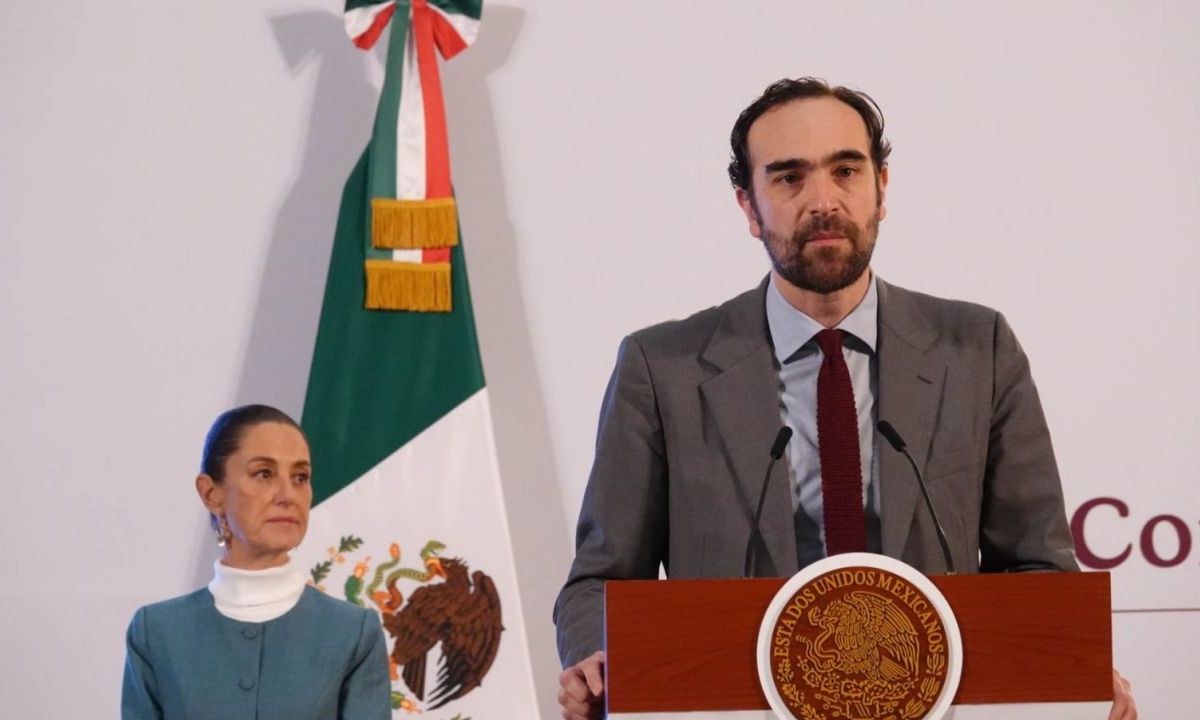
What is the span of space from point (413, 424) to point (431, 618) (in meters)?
0.57

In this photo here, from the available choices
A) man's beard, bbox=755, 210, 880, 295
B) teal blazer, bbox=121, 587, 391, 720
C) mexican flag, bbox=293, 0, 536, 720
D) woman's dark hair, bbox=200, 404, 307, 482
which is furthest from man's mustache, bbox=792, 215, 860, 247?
mexican flag, bbox=293, 0, 536, 720

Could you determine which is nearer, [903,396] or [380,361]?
[903,396]

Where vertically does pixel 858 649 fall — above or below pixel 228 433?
below

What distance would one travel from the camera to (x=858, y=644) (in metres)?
1.57

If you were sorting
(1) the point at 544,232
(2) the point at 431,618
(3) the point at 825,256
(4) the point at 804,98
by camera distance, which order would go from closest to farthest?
(3) the point at 825,256 < (4) the point at 804,98 < (2) the point at 431,618 < (1) the point at 544,232

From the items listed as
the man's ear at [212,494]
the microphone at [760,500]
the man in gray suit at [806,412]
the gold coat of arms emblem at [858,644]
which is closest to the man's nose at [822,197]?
the man in gray suit at [806,412]

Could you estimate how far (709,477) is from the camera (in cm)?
219

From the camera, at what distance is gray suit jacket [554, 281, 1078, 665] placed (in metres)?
2.10

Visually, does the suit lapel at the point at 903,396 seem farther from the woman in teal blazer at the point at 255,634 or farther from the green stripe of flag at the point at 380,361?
the green stripe of flag at the point at 380,361

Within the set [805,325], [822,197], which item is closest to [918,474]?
[805,325]

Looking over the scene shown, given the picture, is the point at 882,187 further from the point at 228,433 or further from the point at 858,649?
the point at 228,433

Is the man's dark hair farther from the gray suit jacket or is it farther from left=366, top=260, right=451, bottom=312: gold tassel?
left=366, top=260, right=451, bottom=312: gold tassel

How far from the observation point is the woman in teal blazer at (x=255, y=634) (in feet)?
8.89

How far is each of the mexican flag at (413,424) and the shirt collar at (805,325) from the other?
6.24ft
